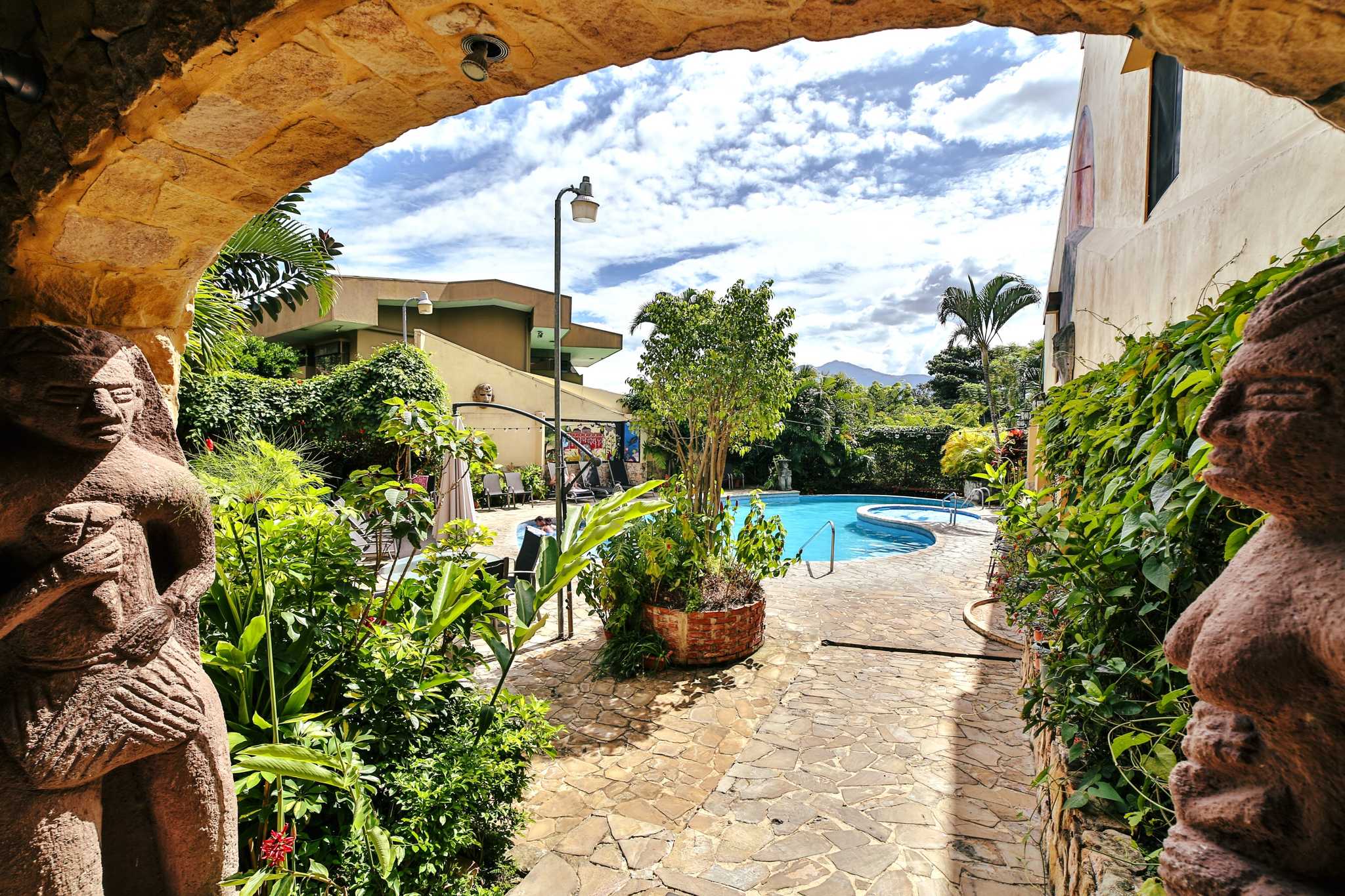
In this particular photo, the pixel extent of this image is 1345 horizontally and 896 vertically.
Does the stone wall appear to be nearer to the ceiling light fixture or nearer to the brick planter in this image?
the ceiling light fixture

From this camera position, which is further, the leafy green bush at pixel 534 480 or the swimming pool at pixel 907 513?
the leafy green bush at pixel 534 480

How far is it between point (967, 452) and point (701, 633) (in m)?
12.9

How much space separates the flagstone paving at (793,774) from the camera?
2.83m

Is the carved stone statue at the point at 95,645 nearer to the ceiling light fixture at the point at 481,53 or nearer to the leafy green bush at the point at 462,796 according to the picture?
the leafy green bush at the point at 462,796

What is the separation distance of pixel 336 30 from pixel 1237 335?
2.25 meters

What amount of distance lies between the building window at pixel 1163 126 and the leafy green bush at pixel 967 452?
472 inches

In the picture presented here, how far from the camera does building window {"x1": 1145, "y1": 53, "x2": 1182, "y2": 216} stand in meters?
3.49

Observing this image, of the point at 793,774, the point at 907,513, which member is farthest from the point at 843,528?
the point at 793,774

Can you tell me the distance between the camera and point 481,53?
1337 millimetres

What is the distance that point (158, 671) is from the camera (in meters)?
1.49

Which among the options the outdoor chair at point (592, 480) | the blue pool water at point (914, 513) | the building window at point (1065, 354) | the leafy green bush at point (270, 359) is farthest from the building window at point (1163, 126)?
the leafy green bush at point (270, 359)

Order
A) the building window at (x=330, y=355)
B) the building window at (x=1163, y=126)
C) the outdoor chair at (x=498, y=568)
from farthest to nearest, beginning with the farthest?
the building window at (x=330, y=355)
the outdoor chair at (x=498, y=568)
the building window at (x=1163, y=126)

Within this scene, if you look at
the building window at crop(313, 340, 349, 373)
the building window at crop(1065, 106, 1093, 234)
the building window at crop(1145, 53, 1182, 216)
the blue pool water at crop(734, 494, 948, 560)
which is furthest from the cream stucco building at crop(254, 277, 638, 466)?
the building window at crop(1145, 53, 1182, 216)

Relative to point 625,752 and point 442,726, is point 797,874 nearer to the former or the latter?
point 625,752
